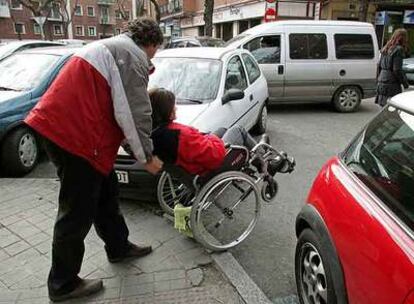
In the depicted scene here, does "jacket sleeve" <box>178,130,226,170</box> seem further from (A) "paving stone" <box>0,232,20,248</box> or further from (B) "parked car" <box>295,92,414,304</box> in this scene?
(A) "paving stone" <box>0,232,20,248</box>

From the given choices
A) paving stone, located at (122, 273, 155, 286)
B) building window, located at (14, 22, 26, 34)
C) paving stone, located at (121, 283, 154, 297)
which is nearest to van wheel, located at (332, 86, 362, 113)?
paving stone, located at (122, 273, 155, 286)

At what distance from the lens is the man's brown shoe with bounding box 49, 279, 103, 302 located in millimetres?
2732

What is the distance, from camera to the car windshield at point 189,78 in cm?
514

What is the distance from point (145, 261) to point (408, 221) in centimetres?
206

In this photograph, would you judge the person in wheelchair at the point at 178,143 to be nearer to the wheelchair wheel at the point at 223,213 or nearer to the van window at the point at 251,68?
the wheelchair wheel at the point at 223,213

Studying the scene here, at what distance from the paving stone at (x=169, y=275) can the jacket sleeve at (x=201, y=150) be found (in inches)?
32.0

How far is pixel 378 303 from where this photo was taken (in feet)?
5.76

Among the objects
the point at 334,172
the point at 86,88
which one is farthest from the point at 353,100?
the point at 86,88

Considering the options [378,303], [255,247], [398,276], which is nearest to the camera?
[398,276]

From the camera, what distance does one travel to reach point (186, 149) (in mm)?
3070

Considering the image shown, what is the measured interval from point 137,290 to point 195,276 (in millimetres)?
438

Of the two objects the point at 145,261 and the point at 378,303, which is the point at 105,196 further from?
the point at 378,303

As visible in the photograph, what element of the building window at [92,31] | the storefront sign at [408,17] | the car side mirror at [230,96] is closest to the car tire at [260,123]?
the car side mirror at [230,96]

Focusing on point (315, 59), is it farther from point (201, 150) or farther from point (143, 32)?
point (143, 32)
